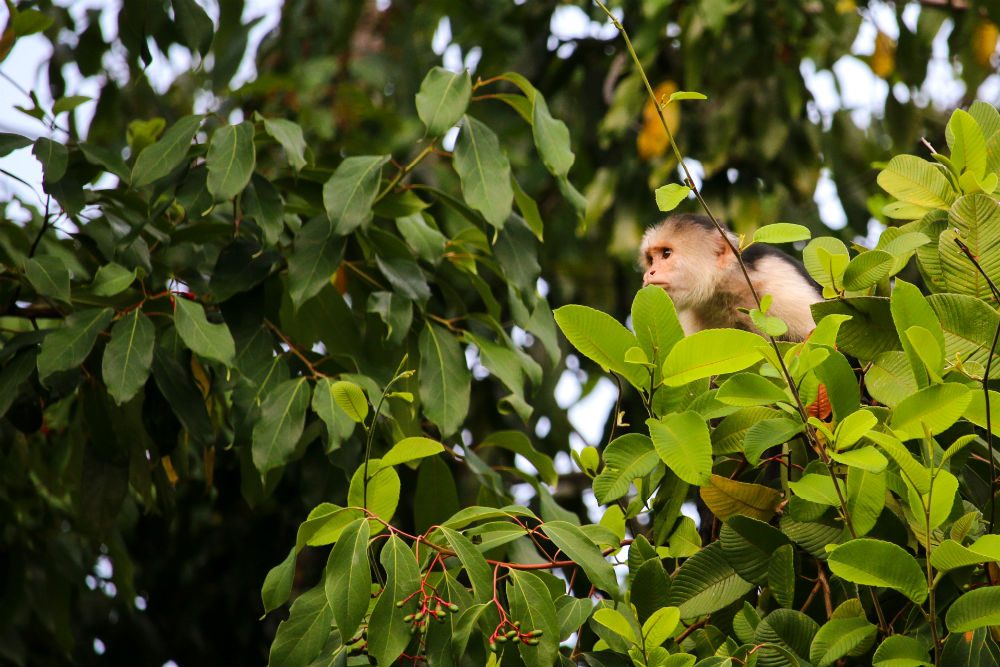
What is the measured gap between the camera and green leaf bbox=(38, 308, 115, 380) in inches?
88.6

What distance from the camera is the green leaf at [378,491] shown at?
1.67m

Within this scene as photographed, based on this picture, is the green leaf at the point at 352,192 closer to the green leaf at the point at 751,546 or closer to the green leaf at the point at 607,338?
the green leaf at the point at 607,338

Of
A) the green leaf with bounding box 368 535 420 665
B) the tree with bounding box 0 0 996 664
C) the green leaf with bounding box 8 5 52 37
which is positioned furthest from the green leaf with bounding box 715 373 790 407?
the green leaf with bounding box 8 5 52 37

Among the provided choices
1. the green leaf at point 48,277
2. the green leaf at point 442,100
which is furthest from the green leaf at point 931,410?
the green leaf at point 48,277

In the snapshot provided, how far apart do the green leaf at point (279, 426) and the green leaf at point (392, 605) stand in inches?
28.5

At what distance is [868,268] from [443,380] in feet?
3.27

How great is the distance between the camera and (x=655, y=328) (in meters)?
1.66

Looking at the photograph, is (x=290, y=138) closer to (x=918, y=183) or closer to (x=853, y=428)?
(x=918, y=183)

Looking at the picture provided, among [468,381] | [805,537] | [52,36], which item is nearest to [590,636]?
[468,381]

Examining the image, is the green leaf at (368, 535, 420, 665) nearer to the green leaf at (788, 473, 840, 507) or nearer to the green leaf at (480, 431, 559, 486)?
the green leaf at (788, 473, 840, 507)

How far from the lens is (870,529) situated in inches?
60.0

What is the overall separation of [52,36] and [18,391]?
2035mm

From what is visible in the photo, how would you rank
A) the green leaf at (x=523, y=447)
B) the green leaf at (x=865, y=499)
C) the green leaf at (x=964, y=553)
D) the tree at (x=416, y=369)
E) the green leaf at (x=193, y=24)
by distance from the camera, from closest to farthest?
1. the green leaf at (x=964, y=553)
2. the green leaf at (x=865, y=499)
3. the tree at (x=416, y=369)
4. the green leaf at (x=523, y=447)
5. the green leaf at (x=193, y=24)

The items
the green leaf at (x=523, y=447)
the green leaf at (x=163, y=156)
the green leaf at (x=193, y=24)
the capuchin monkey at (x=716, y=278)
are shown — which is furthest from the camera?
the capuchin monkey at (x=716, y=278)
